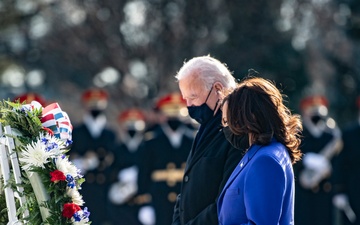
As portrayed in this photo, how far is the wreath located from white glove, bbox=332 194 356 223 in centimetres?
753

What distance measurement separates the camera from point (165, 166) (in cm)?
1133

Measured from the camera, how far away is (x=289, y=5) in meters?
23.6

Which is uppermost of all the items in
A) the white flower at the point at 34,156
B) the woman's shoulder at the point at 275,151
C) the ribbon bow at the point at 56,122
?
the ribbon bow at the point at 56,122

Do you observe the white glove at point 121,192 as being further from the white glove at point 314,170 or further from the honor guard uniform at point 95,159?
the white glove at point 314,170

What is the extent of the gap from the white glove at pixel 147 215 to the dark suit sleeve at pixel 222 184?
5.80m

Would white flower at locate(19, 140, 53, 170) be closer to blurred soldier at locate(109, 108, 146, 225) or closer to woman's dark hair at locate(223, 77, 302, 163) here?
woman's dark hair at locate(223, 77, 302, 163)

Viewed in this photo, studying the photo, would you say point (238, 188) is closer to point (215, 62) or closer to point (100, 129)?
point (215, 62)

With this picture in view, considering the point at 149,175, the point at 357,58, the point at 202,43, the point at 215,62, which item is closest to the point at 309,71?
the point at 357,58

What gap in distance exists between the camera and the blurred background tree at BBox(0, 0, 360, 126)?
2267cm

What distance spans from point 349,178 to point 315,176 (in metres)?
0.53

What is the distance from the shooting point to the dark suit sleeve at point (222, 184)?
212 inches

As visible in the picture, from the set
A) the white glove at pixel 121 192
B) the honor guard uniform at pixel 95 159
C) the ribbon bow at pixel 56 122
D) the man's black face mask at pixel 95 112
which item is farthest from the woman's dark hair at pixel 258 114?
the man's black face mask at pixel 95 112

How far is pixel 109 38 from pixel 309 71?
498 cm

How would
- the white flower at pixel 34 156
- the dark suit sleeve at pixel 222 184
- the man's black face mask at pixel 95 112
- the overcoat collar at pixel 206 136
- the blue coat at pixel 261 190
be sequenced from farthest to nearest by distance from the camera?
1. the man's black face mask at pixel 95 112
2. the overcoat collar at pixel 206 136
3. the dark suit sleeve at pixel 222 184
4. the white flower at pixel 34 156
5. the blue coat at pixel 261 190
